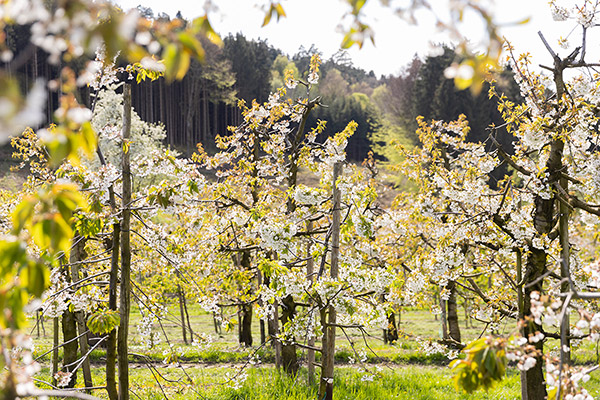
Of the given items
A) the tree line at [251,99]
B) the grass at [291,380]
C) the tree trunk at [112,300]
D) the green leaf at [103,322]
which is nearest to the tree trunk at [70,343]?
the grass at [291,380]

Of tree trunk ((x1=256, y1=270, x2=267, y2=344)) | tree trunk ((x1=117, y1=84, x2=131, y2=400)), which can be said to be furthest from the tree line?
tree trunk ((x1=117, y1=84, x2=131, y2=400))

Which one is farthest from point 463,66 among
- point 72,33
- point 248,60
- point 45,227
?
point 248,60

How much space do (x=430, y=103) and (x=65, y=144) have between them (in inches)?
1327

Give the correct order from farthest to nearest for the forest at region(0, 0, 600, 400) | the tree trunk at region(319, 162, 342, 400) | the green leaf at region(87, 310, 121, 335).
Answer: the tree trunk at region(319, 162, 342, 400), the green leaf at region(87, 310, 121, 335), the forest at region(0, 0, 600, 400)

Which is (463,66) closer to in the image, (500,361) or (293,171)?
(500,361)

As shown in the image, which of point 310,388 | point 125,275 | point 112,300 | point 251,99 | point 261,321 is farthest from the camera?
point 251,99

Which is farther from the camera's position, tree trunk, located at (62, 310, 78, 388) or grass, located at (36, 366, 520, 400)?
tree trunk, located at (62, 310, 78, 388)

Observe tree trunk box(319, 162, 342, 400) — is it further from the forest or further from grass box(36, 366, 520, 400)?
grass box(36, 366, 520, 400)

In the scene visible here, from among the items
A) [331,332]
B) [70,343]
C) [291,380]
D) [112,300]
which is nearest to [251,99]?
[70,343]

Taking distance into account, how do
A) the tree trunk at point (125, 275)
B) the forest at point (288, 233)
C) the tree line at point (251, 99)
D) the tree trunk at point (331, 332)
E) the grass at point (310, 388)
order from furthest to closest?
the tree line at point (251, 99) < the grass at point (310, 388) < the tree trunk at point (331, 332) < the tree trunk at point (125, 275) < the forest at point (288, 233)

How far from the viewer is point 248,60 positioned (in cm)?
4334

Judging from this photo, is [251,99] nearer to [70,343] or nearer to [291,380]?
[70,343]

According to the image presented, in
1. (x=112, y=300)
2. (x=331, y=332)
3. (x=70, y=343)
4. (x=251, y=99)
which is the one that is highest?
(x=251, y=99)

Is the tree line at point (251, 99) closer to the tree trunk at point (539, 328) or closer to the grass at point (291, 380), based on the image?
the grass at point (291, 380)
